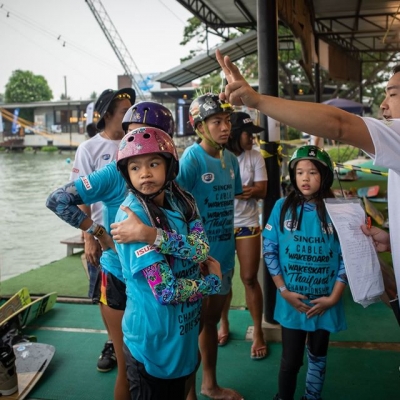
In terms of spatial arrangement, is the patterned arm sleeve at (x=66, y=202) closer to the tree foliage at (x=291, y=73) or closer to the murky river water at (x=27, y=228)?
the murky river water at (x=27, y=228)

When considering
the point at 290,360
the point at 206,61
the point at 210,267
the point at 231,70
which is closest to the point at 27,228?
the point at 206,61

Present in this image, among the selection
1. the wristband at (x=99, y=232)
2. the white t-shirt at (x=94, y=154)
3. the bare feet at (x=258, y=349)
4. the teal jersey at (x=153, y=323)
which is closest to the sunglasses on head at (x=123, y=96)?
the white t-shirt at (x=94, y=154)

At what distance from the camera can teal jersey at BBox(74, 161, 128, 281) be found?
101 inches

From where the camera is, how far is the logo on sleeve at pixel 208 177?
10.1 feet

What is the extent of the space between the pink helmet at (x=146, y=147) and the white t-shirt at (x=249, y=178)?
186 centimetres

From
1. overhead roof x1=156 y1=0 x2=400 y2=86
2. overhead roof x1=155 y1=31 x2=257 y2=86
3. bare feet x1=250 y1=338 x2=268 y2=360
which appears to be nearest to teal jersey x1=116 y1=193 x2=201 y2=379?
bare feet x1=250 y1=338 x2=268 y2=360

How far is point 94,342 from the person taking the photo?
13.5ft

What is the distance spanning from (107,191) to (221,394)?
1.66 metres

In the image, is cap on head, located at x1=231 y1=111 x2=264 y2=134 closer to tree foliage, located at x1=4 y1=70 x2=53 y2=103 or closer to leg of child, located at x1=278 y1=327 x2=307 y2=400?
leg of child, located at x1=278 y1=327 x2=307 y2=400

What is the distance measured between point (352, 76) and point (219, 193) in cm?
1605

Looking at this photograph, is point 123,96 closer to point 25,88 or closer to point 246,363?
point 246,363

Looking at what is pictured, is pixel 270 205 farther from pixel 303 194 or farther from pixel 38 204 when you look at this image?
pixel 38 204

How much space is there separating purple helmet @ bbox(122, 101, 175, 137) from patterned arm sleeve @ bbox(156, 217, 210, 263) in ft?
2.53

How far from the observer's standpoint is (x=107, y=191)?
262cm
